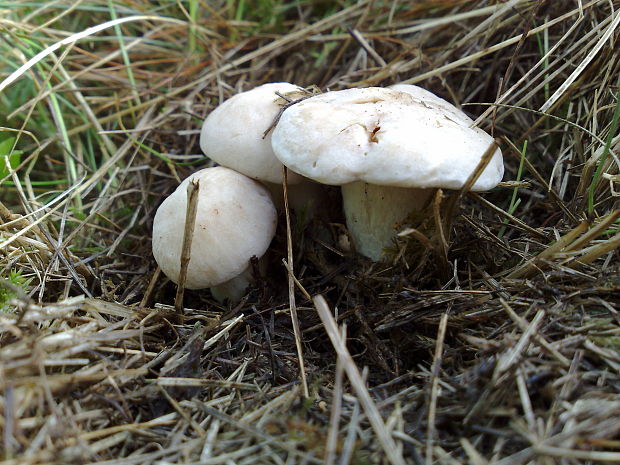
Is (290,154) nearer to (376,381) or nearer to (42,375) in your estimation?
(376,381)

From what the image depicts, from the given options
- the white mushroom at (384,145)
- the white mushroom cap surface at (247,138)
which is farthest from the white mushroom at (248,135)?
the white mushroom at (384,145)

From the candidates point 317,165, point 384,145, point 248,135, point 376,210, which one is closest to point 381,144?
point 384,145

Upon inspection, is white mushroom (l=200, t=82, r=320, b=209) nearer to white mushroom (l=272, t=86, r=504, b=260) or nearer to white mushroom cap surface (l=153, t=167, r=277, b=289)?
white mushroom cap surface (l=153, t=167, r=277, b=289)

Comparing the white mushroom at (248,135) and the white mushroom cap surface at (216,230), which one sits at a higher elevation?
the white mushroom at (248,135)

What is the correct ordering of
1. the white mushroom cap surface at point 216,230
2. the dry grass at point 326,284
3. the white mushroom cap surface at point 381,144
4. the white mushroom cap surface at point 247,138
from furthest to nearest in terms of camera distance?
the white mushroom cap surface at point 247,138, the white mushroom cap surface at point 216,230, the white mushroom cap surface at point 381,144, the dry grass at point 326,284

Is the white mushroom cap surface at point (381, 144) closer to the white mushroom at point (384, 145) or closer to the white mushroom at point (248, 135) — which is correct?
the white mushroom at point (384, 145)

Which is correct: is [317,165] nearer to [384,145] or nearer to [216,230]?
[384,145]

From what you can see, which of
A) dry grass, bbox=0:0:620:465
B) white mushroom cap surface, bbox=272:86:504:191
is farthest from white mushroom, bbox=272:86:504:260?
dry grass, bbox=0:0:620:465
